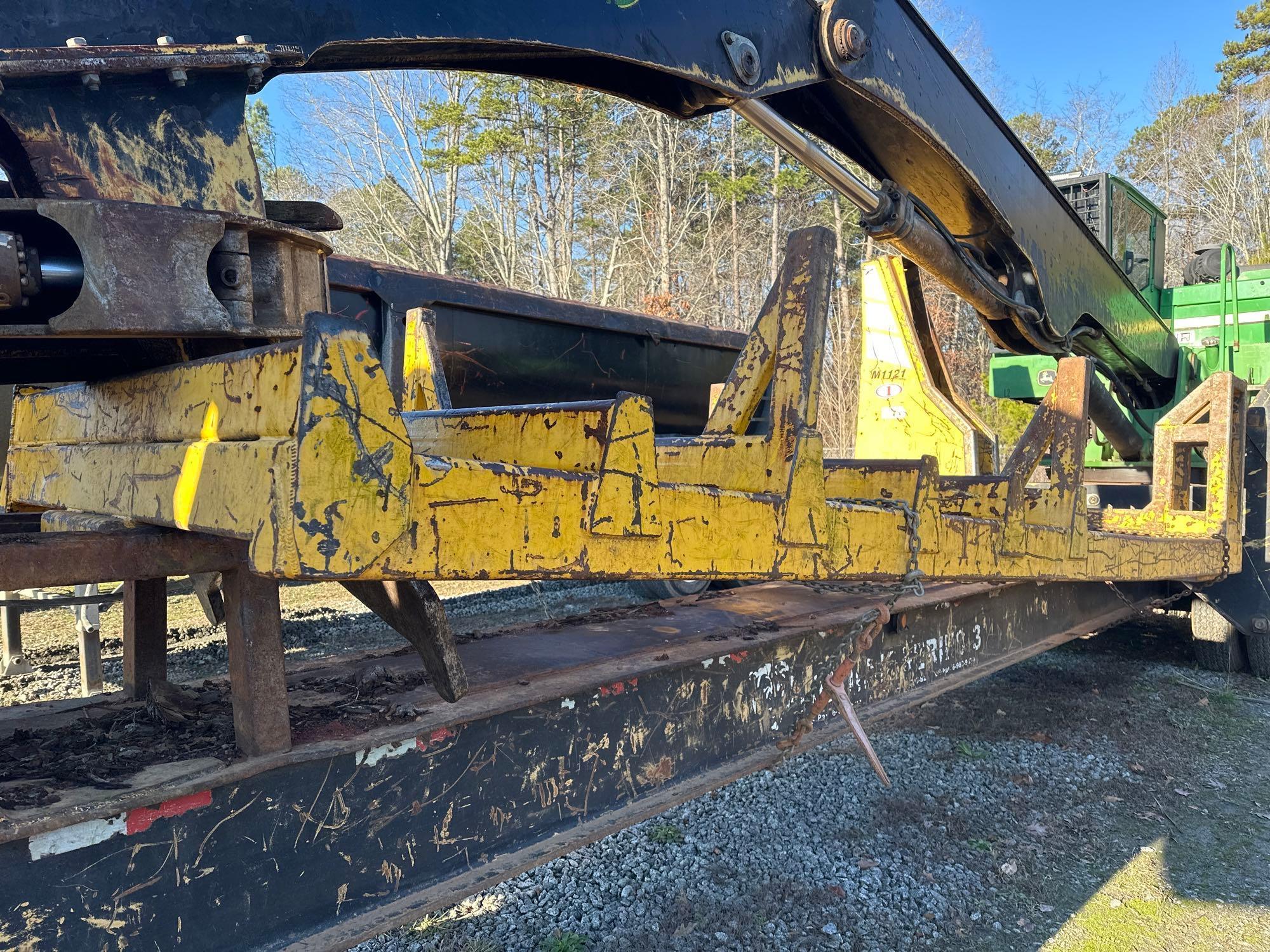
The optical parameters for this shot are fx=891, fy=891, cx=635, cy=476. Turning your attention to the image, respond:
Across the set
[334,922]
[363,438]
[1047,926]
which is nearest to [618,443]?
[363,438]

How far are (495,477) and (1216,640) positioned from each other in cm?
552

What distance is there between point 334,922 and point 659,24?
195cm

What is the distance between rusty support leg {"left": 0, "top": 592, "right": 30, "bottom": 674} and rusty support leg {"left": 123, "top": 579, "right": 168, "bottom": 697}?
3740mm

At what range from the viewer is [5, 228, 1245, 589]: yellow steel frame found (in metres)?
1.23

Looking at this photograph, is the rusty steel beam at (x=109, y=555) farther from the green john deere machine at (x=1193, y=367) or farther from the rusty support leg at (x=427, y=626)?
the green john deere machine at (x=1193, y=367)

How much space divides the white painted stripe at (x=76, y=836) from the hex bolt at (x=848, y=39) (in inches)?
95.3

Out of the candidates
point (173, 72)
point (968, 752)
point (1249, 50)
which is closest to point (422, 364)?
point (173, 72)

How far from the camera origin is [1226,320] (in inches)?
230

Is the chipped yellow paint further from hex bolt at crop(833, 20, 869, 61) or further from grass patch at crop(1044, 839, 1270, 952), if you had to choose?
grass patch at crop(1044, 839, 1270, 952)

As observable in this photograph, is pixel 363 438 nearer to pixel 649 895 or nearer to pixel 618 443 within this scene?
pixel 618 443

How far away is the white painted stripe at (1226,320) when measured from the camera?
586 cm

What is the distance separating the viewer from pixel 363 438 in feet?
4.13

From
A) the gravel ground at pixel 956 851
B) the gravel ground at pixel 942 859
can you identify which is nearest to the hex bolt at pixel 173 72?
the gravel ground at pixel 956 851

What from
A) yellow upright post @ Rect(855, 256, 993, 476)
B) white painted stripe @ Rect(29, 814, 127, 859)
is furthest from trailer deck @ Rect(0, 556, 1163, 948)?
yellow upright post @ Rect(855, 256, 993, 476)
